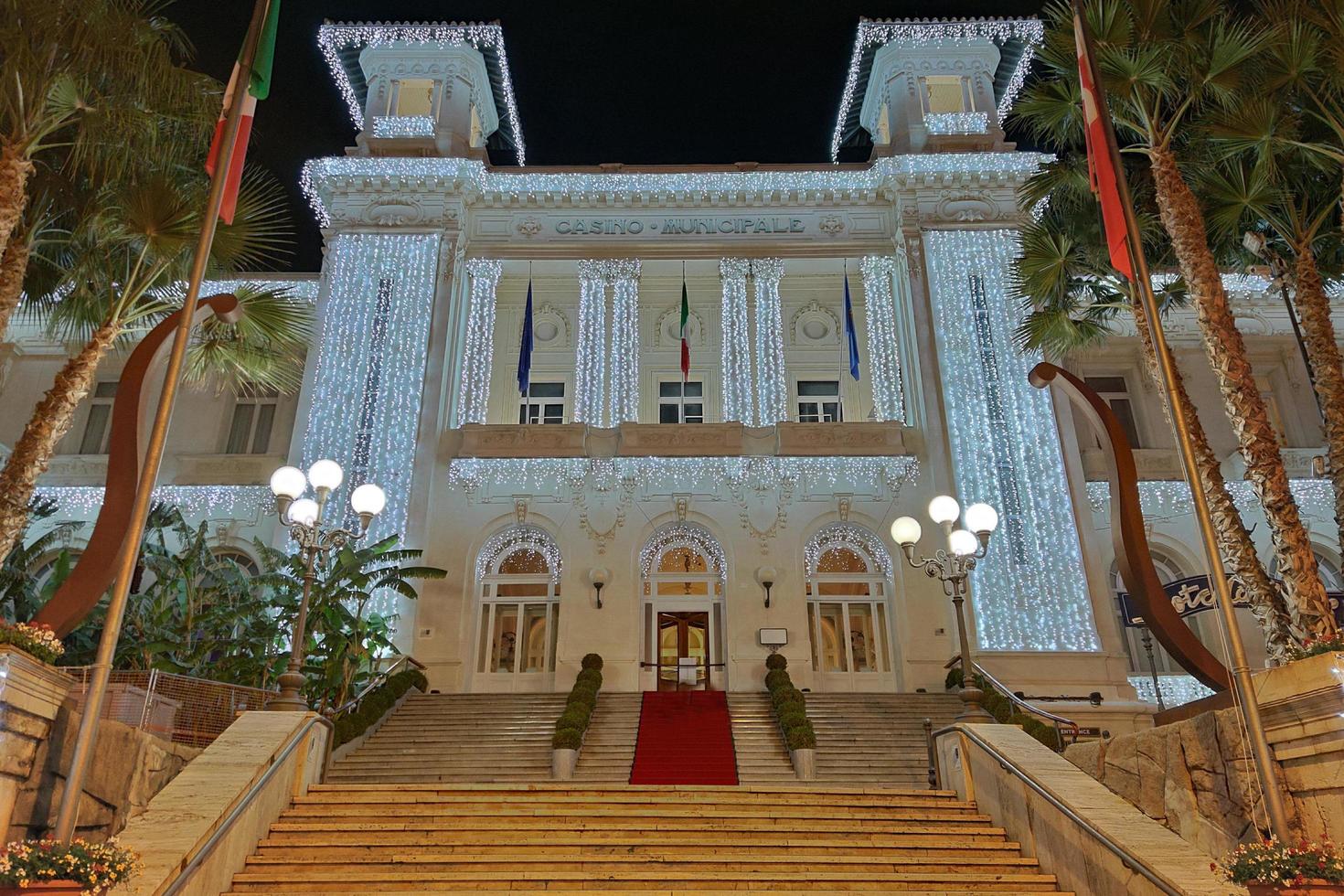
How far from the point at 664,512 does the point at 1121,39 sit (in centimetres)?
1327

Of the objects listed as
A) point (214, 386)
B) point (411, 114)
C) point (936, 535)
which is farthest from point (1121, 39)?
point (214, 386)

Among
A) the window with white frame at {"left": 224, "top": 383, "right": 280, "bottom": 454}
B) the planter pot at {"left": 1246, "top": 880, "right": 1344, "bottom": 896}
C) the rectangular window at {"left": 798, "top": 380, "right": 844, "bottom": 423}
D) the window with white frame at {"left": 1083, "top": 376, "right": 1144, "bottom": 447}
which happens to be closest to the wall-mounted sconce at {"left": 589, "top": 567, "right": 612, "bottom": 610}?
the rectangular window at {"left": 798, "top": 380, "right": 844, "bottom": 423}

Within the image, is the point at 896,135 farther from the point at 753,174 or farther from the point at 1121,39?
the point at 1121,39

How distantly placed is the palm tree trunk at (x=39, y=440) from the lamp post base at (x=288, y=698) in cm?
293

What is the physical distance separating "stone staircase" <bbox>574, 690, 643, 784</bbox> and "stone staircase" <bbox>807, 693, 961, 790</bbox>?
10.1 ft

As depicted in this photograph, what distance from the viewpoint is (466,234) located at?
2475 cm

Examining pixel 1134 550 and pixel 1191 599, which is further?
pixel 1191 599

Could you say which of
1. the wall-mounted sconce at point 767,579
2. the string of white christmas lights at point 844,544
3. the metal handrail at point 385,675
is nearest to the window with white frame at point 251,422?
the metal handrail at point 385,675

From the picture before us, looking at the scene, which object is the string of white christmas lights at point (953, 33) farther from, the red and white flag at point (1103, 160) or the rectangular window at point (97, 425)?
the rectangular window at point (97, 425)

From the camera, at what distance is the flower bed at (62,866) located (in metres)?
5.37

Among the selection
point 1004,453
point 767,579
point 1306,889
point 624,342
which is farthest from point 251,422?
point 1306,889

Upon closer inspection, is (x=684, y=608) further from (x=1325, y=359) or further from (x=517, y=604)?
(x=1325, y=359)

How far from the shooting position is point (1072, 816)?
25.5 feet

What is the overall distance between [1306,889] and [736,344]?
1892 centimetres
